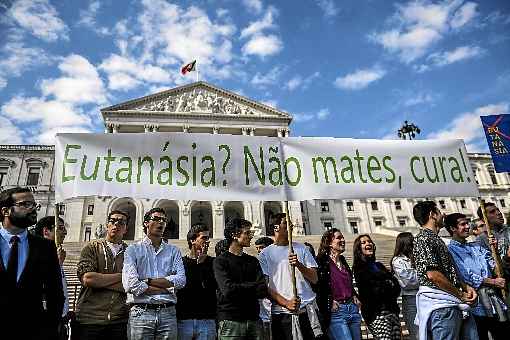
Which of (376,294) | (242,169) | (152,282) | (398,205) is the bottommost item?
(376,294)

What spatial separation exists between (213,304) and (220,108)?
3943 cm

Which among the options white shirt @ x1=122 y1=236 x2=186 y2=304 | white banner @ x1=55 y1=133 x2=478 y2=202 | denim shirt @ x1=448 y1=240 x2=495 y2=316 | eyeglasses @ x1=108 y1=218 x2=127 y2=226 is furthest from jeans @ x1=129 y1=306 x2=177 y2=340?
denim shirt @ x1=448 y1=240 x2=495 y2=316

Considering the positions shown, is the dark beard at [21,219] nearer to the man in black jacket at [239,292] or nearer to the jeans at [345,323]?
the man in black jacket at [239,292]

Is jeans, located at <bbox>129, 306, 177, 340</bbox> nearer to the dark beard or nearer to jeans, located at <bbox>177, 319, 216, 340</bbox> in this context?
jeans, located at <bbox>177, 319, 216, 340</bbox>

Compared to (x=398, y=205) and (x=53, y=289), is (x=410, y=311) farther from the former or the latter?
(x=398, y=205)

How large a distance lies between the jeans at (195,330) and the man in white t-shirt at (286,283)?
33.1 inches

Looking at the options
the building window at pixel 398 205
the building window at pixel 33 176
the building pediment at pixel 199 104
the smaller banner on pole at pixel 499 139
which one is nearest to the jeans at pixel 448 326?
the smaller banner on pole at pixel 499 139

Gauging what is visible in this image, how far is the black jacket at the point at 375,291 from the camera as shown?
15.3 ft

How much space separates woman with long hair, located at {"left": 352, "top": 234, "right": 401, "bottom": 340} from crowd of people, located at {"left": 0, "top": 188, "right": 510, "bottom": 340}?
0.04ft

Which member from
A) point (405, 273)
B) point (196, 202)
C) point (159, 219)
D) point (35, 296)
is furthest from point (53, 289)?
point (196, 202)

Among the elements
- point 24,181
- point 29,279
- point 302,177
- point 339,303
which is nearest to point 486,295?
point 339,303

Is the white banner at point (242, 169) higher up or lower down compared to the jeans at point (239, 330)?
higher up

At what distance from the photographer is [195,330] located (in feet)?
14.0

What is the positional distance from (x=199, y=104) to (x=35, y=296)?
40.7m
